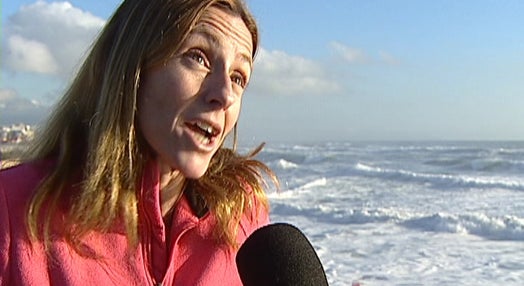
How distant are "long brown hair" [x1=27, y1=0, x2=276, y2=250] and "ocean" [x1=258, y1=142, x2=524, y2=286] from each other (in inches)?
55.4

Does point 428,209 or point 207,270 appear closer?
point 207,270

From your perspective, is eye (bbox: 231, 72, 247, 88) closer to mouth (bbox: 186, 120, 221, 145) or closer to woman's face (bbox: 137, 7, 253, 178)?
woman's face (bbox: 137, 7, 253, 178)

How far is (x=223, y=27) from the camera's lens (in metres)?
1.84

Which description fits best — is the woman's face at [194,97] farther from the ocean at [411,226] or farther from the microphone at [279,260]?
the ocean at [411,226]

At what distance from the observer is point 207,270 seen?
1999 millimetres

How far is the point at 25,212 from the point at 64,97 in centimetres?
46

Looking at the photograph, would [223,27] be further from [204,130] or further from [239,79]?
[204,130]

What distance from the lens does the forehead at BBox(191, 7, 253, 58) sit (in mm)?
1814

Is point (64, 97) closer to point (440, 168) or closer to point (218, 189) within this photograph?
point (218, 189)

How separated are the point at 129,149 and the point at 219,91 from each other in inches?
12.3

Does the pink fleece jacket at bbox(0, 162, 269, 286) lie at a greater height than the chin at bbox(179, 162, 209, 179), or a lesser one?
lesser

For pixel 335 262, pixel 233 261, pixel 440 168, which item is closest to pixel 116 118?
pixel 233 261

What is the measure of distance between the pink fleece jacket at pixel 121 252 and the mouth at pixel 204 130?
0.21 m

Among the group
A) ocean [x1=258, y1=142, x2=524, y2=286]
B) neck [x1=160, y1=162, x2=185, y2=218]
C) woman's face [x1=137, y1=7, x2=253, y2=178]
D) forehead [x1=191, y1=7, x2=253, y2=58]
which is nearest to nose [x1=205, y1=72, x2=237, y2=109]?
woman's face [x1=137, y1=7, x2=253, y2=178]
